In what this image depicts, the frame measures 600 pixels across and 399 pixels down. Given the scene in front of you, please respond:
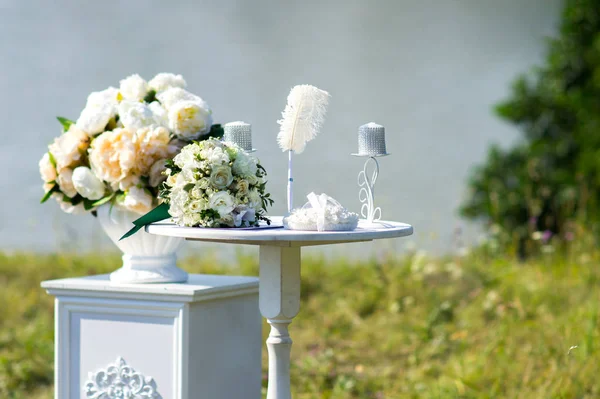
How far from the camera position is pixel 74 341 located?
9.79 feet

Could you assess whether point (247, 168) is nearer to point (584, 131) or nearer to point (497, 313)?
point (497, 313)

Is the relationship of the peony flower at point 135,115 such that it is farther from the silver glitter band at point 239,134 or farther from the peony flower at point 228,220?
the peony flower at point 228,220

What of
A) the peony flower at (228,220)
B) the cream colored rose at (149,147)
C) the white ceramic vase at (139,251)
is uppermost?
the cream colored rose at (149,147)

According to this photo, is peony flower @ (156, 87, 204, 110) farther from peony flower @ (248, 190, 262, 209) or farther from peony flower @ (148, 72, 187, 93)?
peony flower @ (248, 190, 262, 209)

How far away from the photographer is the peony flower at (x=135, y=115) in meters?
2.85

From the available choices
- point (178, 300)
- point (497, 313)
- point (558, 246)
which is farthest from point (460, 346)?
point (178, 300)

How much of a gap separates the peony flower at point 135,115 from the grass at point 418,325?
190 centimetres

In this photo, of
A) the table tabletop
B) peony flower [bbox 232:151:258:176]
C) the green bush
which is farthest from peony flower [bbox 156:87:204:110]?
the green bush

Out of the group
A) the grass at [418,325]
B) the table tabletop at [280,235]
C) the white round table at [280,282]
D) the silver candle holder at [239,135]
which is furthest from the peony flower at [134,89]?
the grass at [418,325]

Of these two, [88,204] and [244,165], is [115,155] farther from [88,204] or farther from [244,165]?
[244,165]

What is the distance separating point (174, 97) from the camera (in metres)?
2.96

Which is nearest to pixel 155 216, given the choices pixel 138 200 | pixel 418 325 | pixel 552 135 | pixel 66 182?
pixel 138 200

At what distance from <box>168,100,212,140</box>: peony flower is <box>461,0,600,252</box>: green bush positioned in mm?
4287

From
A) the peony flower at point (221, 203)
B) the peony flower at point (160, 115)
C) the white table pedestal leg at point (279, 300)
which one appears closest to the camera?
the peony flower at point (221, 203)
